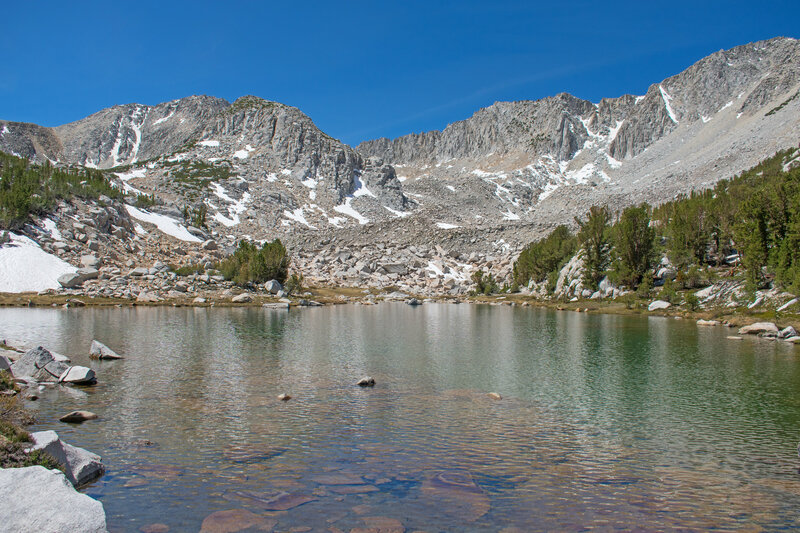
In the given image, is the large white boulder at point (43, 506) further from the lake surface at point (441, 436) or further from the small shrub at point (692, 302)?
the small shrub at point (692, 302)

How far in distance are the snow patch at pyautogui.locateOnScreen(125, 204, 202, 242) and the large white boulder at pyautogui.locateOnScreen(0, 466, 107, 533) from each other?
392 feet

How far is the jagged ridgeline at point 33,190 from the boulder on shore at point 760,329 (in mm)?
106879

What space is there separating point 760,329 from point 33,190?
394ft

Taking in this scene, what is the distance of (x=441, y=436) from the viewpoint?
1703cm

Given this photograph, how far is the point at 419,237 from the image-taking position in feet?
543

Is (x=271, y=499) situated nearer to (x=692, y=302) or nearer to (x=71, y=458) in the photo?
(x=71, y=458)

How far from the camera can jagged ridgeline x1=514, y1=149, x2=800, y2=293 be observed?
2260 inches

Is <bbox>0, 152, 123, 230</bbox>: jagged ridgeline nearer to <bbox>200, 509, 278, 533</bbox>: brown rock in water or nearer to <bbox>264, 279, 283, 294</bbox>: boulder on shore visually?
<bbox>264, 279, 283, 294</bbox>: boulder on shore

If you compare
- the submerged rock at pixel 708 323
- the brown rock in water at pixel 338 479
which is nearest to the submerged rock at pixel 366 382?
the brown rock in water at pixel 338 479

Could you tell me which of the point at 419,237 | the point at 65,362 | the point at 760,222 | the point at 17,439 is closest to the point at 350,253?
the point at 419,237

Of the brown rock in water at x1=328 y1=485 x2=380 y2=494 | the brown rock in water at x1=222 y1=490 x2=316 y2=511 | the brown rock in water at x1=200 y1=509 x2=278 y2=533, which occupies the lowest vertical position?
the brown rock in water at x1=328 y1=485 x2=380 y2=494

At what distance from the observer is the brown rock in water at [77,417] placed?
17.7 meters

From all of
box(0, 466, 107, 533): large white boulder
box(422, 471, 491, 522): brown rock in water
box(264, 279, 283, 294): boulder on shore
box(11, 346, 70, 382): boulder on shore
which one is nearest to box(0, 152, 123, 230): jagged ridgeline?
box(264, 279, 283, 294): boulder on shore

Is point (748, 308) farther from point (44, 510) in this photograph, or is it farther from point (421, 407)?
point (44, 510)
